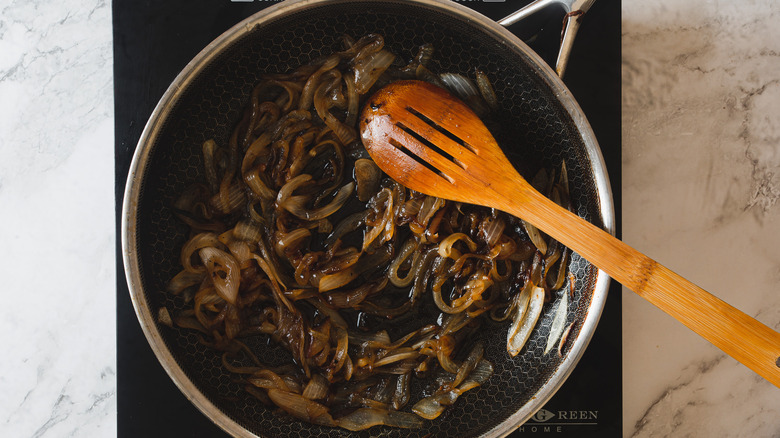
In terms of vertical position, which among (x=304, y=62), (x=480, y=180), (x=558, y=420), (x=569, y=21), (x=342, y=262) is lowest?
(x=558, y=420)

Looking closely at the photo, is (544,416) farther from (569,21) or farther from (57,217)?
(57,217)

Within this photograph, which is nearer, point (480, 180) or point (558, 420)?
point (480, 180)

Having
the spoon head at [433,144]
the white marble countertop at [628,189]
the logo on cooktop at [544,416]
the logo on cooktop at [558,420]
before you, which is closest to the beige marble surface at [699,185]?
the white marble countertop at [628,189]

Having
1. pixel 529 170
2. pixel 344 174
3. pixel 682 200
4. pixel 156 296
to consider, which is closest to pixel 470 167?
pixel 529 170

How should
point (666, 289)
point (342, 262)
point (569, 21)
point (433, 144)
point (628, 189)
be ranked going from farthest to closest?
point (628, 189)
point (342, 262)
point (433, 144)
point (569, 21)
point (666, 289)

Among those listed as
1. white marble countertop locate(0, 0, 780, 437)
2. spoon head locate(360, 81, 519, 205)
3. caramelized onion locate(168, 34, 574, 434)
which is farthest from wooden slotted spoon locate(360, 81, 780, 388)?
white marble countertop locate(0, 0, 780, 437)

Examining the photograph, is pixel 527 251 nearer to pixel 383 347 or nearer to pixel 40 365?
pixel 383 347

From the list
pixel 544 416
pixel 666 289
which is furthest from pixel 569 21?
pixel 544 416
